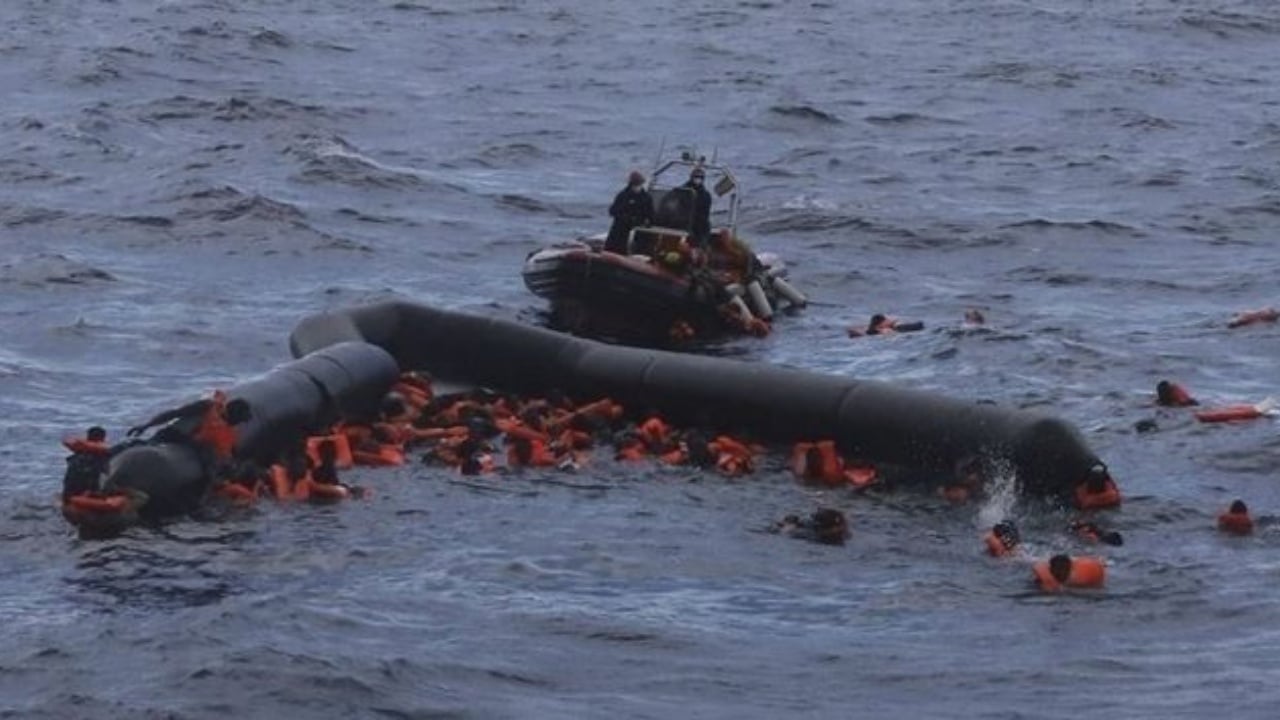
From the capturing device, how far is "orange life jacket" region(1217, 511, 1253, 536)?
823 inches

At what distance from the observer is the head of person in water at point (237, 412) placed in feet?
70.1

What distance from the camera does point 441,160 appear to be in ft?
144

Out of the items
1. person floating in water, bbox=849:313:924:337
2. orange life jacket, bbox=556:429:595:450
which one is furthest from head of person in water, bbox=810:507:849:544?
person floating in water, bbox=849:313:924:337

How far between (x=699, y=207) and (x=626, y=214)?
0.90m

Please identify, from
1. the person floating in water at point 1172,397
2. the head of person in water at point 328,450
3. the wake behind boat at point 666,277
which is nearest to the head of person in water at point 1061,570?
the head of person in water at point 328,450

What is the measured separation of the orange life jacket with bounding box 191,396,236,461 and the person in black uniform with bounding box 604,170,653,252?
9.69m

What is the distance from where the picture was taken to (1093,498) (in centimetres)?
2155

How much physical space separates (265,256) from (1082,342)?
11.4m

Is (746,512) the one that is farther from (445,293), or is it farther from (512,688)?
(445,293)

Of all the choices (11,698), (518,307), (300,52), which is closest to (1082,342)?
(518,307)

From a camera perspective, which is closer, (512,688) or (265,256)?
(512,688)

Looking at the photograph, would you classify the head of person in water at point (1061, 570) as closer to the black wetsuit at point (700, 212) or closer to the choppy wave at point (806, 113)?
the black wetsuit at point (700, 212)

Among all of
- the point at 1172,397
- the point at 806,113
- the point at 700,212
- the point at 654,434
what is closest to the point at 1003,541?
the point at 654,434

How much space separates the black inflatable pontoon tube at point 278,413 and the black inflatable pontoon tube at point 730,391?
1402 mm
